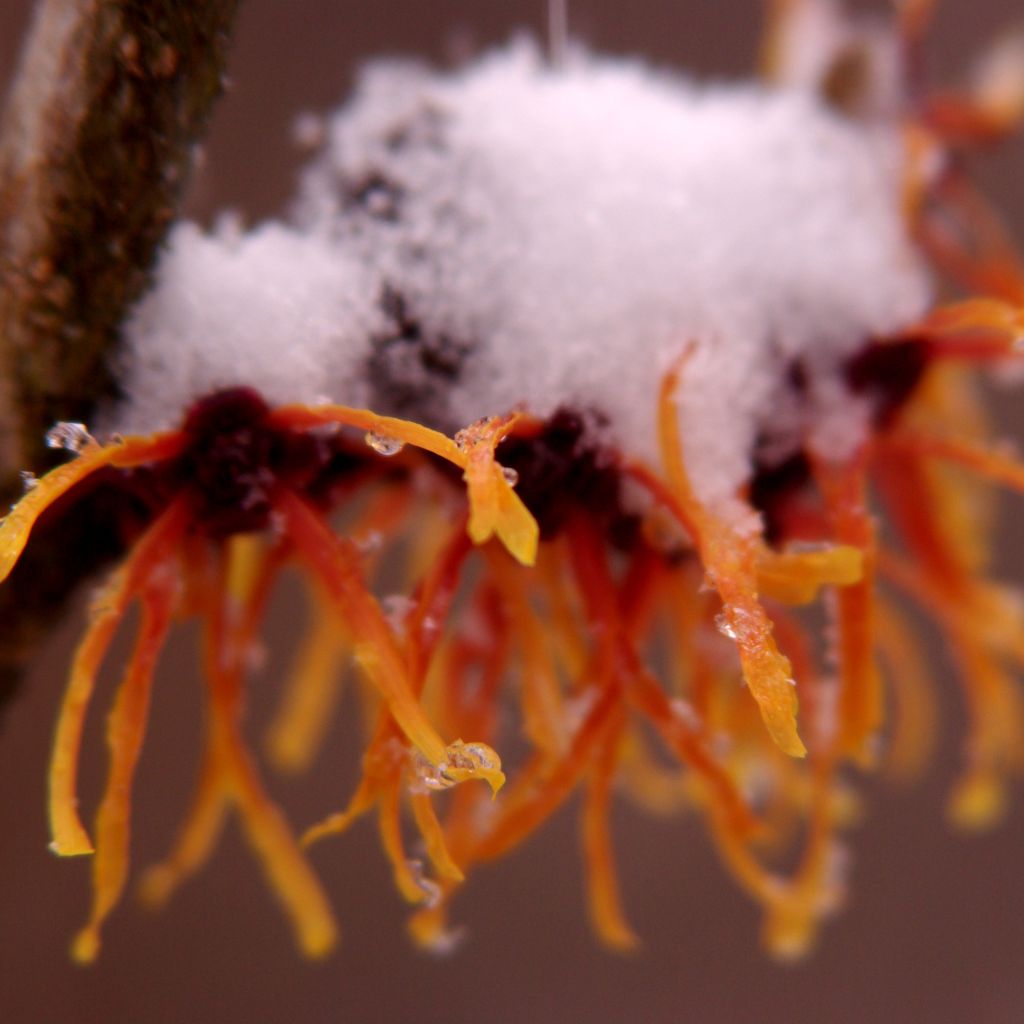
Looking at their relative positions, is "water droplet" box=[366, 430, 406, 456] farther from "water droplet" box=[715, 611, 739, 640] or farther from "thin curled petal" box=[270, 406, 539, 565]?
"water droplet" box=[715, 611, 739, 640]

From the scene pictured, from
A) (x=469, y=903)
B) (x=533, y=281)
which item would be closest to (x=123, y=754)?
(x=533, y=281)

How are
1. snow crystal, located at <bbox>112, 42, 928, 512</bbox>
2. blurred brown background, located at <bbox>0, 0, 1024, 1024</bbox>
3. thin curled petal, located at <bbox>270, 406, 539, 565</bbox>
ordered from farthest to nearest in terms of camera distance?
1. blurred brown background, located at <bbox>0, 0, 1024, 1024</bbox>
2. snow crystal, located at <bbox>112, 42, 928, 512</bbox>
3. thin curled petal, located at <bbox>270, 406, 539, 565</bbox>

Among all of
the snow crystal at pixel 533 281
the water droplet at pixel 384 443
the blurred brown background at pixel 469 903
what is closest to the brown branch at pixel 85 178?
the snow crystal at pixel 533 281

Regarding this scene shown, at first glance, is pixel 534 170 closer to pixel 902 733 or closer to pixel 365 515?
pixel 365 515

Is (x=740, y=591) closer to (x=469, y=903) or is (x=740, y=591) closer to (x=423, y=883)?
(x=423, y=883)

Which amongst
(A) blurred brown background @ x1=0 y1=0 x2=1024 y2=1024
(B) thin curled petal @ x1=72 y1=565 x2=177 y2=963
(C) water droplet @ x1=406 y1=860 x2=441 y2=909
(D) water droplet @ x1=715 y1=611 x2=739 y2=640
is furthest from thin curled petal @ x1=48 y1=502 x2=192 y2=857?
(A) blurred brown background @ x1=0 y1=0 x2=1024 y2=1024

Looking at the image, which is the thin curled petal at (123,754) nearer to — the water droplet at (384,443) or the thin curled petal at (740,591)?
the water droplet at (384,443)
